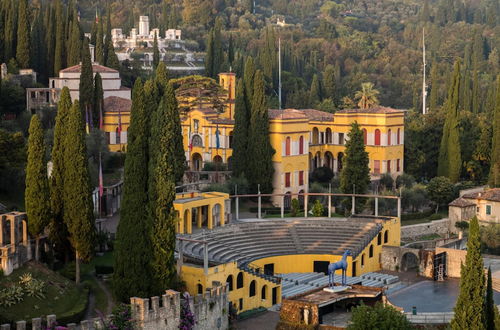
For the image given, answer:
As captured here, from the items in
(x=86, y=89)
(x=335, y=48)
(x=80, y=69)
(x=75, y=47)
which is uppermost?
(x=335, y=48)

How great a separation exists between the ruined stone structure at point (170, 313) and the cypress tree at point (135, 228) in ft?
5.53

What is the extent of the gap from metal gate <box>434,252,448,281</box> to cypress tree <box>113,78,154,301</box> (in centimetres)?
1989

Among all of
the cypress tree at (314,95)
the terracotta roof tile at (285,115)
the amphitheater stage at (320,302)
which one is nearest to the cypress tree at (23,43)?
the terracotta roof tile at (285,115)

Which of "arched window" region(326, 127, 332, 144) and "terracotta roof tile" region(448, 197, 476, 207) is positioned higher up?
"arched window" region(326, 127, 332, 144)

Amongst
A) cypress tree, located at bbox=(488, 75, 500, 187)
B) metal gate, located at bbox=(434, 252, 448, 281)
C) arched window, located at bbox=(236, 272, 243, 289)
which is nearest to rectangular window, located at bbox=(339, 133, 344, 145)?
cypress tree, located at bbox=(488, 75, 500, 187)

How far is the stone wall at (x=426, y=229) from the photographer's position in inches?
2454

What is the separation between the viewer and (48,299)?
37750mm

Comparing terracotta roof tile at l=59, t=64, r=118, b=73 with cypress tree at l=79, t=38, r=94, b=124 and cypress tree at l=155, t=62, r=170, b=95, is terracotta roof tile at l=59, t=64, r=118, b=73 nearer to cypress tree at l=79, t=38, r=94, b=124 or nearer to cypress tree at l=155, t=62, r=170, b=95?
cypress tree at l=79, t=38, r=94, b=124

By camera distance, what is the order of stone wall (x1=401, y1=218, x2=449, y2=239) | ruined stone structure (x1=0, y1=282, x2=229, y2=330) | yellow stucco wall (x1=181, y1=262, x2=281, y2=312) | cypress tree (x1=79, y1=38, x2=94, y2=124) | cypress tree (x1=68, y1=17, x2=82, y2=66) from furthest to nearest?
cypress tree (x1=68, y1=17, x2=82, y2=66) → cypress tree (x1=79, y1=38, x2=94, y2=124) → stone wall (x1=401, y1=218, x2=449, y2=239) → yellow stucco wall (x1=181, y1=262, x2=281, y2=312) → ruined stone structure (x1=0, y1=282, x2=229, y2=330)

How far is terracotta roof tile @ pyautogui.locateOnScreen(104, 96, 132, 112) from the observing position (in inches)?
2729

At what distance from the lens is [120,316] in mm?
36500

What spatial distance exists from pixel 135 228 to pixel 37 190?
4.34m

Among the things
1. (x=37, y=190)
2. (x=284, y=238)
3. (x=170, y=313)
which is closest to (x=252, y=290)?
(x=284, y=238)

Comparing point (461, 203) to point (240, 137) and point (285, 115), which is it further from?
point (240, 137)
